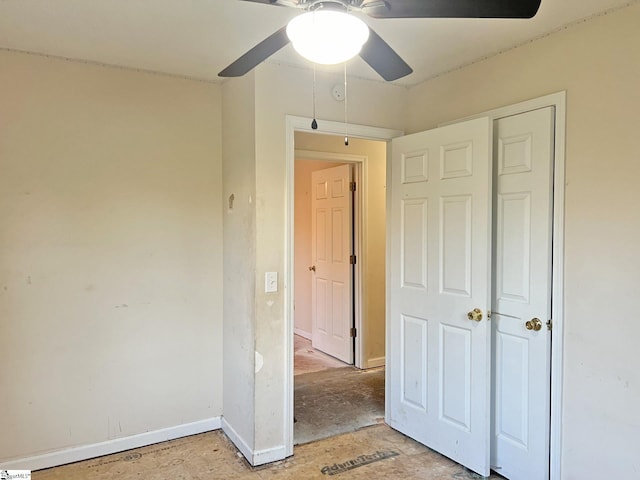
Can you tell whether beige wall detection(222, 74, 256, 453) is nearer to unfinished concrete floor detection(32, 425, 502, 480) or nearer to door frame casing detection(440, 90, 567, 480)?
unfinished concrete floor detection(32, 425, 502, 480)

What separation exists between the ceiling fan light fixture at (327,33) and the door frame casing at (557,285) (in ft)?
4.37

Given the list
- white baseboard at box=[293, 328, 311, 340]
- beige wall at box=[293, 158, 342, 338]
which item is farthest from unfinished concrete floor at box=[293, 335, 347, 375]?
beige wall at box=[293, 158, 342, 338]

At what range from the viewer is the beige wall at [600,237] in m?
1.90

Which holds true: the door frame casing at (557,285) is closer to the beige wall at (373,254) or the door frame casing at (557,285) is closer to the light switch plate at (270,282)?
the light switch plate at (270,282)

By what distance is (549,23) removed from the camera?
208 centimetres

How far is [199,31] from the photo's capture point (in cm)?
218

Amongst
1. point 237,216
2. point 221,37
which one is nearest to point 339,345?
point 237,216

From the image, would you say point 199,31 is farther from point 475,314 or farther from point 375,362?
point 375,362

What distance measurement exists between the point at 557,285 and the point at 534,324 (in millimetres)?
244

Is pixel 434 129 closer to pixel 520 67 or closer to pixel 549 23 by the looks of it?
pixel 520 67

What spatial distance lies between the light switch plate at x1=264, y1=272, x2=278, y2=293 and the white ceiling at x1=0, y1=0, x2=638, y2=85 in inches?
50.0

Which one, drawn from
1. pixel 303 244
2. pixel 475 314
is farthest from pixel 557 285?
pixel 303 244

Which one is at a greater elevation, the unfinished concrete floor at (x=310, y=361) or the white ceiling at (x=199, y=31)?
the white ceiling at (x=199, y=31)

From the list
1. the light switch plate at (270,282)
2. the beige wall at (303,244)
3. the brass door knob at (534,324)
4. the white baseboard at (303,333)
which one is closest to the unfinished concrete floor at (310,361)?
the white baseboard at (303,333)
